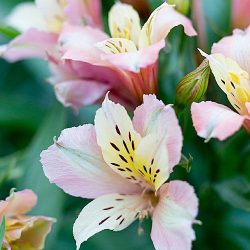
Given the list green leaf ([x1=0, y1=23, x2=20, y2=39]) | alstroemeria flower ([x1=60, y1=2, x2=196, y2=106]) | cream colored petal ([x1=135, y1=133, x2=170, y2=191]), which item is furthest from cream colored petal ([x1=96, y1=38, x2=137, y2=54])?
green leaf ([x1=0, y1=23, x2=20, y2=39])

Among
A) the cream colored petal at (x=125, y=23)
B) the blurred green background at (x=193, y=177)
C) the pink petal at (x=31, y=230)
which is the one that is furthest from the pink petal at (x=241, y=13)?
the pink petal at (x=31, y=230)

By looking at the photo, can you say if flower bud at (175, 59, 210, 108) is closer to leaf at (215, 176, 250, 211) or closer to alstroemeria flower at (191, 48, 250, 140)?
alstroemeria flower at (191, 48, 250, 140)

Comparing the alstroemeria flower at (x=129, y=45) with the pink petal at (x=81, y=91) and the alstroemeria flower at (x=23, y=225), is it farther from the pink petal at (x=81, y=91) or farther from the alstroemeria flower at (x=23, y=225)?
the alstroemeria flower at (x=23, y=225)

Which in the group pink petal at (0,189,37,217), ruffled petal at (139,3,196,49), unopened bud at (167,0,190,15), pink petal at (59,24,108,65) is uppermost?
ruffled petal at (139,3,196,49)

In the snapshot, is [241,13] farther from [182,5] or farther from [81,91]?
[81,91]

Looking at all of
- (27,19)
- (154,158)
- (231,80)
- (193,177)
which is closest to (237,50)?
(231,80)

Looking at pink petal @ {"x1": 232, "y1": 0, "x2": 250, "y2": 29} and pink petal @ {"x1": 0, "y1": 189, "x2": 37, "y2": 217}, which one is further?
pink petal @ {"x1": 232, "y1": 0, "x2": 250, "y2": 29}

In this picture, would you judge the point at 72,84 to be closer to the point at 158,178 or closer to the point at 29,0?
the point at 158,178
